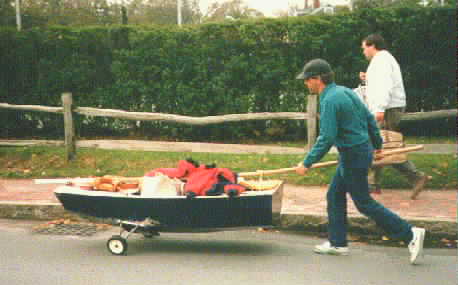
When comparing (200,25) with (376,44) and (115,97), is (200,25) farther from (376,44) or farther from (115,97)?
(376,44)

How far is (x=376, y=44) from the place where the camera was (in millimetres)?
7270

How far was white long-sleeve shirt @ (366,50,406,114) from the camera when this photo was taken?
704 centimetres

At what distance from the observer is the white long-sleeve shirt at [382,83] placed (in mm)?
7043

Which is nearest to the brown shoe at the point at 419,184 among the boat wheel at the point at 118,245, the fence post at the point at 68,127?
the boat wheel at the point at 118,245

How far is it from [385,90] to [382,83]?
10 centimetres

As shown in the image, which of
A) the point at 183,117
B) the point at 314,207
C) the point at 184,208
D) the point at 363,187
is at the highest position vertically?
the point at 183,117

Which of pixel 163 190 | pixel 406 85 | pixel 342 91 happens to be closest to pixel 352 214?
pixel 342 91

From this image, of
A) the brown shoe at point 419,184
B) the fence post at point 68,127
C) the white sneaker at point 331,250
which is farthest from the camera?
the fence post at point 68,127

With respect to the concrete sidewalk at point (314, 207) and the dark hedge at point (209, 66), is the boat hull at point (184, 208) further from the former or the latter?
the dark hedge at point (209, 66)

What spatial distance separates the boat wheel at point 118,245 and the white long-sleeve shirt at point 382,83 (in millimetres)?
3415

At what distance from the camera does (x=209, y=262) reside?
545cm

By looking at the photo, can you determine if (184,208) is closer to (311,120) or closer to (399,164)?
(399,164)

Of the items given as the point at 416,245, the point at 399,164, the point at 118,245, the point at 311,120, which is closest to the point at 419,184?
the point at 399,164

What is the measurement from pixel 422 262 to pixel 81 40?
383 inches
